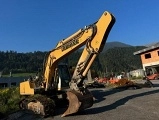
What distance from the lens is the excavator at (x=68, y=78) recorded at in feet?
44.2

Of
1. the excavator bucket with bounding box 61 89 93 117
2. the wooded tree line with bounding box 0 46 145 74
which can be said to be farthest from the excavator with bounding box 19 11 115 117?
the wooded tree line with bounding box 0 46 145 74

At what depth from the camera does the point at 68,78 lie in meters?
18.2

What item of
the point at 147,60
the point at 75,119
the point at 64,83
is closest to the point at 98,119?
the point at 75,119

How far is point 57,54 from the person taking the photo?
52.5 ft

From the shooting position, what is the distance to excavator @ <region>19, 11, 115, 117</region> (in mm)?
13469

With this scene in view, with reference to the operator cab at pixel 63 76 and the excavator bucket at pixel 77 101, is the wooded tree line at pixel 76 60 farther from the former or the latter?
the excavator bucket at pixel 77 101

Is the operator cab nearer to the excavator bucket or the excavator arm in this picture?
the excavator arm

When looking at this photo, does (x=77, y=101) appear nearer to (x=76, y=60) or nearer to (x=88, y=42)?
(x=88, y=42)

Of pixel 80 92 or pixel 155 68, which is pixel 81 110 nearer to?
pixel 80 92

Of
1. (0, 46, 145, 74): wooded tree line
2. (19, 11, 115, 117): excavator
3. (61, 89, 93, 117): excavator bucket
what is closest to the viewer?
(61, 89, 93, 117): excavator bucket

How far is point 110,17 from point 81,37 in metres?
1.99

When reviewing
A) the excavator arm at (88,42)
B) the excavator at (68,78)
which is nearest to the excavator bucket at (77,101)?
the excavator at (68,78)

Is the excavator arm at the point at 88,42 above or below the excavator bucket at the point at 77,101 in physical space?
above

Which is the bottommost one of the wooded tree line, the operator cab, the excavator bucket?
the excavator bucket
